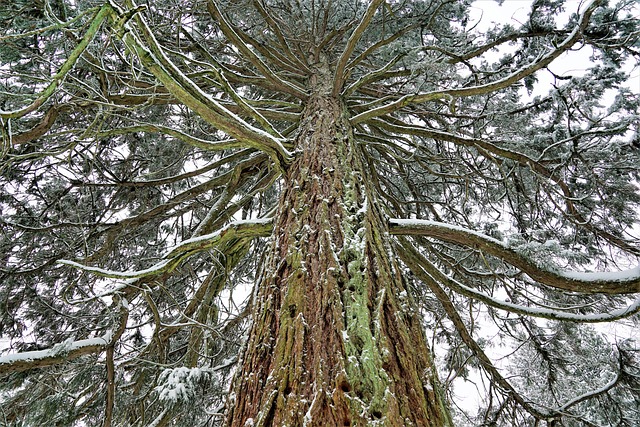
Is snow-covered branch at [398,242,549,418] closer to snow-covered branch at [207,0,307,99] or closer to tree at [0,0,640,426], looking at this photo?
tree at [0,0,640,426]

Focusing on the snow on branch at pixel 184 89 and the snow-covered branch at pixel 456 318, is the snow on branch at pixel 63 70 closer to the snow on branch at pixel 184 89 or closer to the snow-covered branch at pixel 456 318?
the snow on branch at pixel 184 89

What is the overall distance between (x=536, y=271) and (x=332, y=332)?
1.28m

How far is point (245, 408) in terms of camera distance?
1242mm

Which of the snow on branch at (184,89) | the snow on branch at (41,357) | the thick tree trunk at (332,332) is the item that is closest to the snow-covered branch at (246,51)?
the snow on branch at (184,89)

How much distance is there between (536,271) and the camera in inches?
77.5

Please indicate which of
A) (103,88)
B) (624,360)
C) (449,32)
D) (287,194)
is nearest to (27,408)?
(103,88)

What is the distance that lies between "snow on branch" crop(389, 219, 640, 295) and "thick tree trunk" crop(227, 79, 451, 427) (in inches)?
10.6

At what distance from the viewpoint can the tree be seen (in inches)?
54.8

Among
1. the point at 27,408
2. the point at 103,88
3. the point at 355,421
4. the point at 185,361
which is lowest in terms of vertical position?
the point at 355,421

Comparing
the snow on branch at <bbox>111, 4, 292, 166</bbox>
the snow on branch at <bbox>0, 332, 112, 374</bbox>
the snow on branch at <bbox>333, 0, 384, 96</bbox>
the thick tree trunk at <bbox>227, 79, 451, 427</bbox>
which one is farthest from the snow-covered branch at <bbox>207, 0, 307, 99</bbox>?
the snow on branch at <bbox>0, 332, 112, 374</bbox>

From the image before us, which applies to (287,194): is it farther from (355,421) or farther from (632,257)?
(632,257)

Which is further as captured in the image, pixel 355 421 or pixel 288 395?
pixel 288 395

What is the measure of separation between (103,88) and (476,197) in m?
3.95

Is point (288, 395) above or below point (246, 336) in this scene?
below
